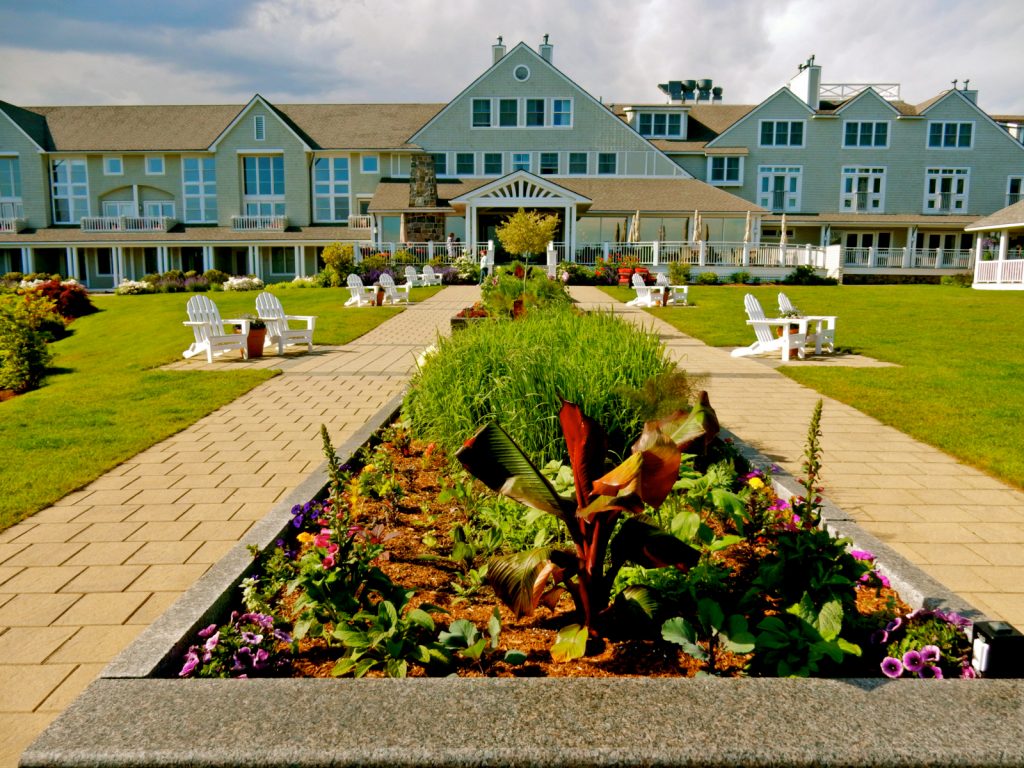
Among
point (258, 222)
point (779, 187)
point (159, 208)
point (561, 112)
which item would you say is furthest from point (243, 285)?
point (779, 187)

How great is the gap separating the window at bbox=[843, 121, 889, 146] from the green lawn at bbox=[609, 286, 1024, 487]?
1996cm

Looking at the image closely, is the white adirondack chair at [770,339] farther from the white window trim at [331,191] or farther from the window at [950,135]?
the window at [950,135]

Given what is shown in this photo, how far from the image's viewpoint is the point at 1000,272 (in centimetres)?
3256

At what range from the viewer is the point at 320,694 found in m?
2.23

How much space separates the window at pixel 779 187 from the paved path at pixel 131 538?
39.9m

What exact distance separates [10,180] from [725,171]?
41304 millimetres

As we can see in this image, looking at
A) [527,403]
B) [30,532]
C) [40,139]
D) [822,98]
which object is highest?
[822,98]

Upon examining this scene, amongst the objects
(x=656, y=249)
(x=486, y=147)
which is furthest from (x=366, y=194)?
(x=656, y=249)

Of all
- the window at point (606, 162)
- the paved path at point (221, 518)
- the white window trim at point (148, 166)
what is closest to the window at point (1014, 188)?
the window at point (606, 162)

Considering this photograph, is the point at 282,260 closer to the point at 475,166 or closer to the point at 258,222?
the point at 258,222

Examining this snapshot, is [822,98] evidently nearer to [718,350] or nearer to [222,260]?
[222,260]

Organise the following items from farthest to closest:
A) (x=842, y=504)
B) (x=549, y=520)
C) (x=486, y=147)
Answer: (x=486, y=147) < (x=842, y=504) < (x=549, y=520)

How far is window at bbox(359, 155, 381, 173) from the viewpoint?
43594 millimetres

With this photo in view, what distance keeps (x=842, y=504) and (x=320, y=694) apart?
4.00m
